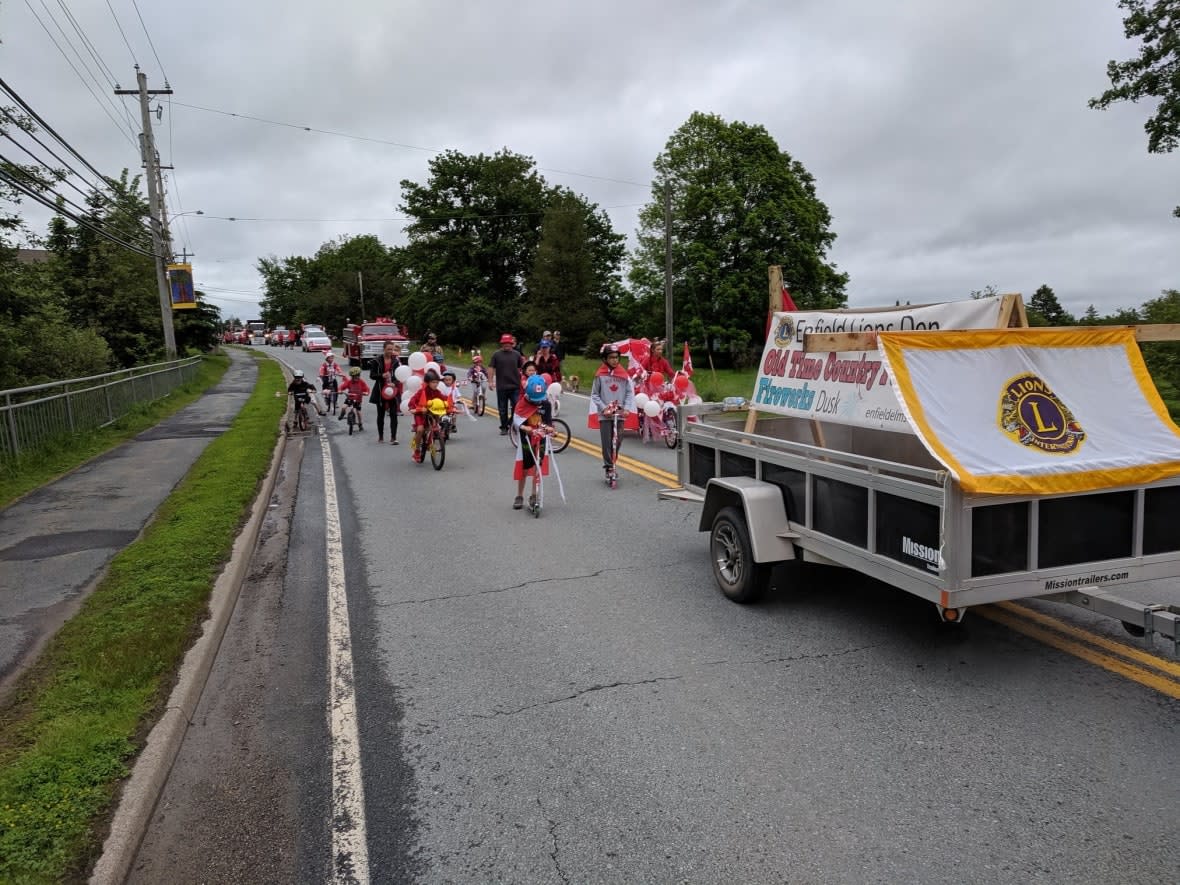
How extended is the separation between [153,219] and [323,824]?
1314 inches

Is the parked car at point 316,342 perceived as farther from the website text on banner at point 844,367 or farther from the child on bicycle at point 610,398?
the website text on banner at point 844,367

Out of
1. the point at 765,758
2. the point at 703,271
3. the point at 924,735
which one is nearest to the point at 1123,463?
the point at 924,735

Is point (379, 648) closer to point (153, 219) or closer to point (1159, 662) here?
point (1159, 662)

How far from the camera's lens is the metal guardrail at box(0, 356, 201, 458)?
13094mm

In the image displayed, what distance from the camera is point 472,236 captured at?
214 ft

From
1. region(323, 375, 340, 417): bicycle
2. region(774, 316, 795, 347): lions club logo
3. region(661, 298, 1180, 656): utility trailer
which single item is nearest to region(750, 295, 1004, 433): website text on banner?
region(774, 316, 795, 347): lions club logo

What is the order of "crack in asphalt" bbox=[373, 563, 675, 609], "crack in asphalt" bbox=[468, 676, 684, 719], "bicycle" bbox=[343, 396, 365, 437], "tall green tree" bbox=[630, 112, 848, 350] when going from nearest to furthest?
"crack in asphalt" bbox=[468, 676, 684, 719], "crack in asphalt" bbox=[373, 563, 675, 609], "bicycle" bbox=[343, 396, 365, 437], "tall green tree" bbox=[630, 112, 848, 350]

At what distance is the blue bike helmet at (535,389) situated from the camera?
9336mm

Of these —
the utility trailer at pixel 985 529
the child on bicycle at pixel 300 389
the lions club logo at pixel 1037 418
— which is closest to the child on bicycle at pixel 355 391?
the child on bicycle at pixel 300 389

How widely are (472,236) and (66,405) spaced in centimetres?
5198

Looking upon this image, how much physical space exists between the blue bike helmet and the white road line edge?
3.18m

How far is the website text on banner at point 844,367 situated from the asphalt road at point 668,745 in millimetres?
1399

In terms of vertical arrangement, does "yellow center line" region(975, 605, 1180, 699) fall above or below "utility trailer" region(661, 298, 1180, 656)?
below

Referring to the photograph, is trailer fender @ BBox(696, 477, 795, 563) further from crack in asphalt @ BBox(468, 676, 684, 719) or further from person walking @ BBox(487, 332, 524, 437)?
person walking @ BBox(487, 332, 524, 437)
